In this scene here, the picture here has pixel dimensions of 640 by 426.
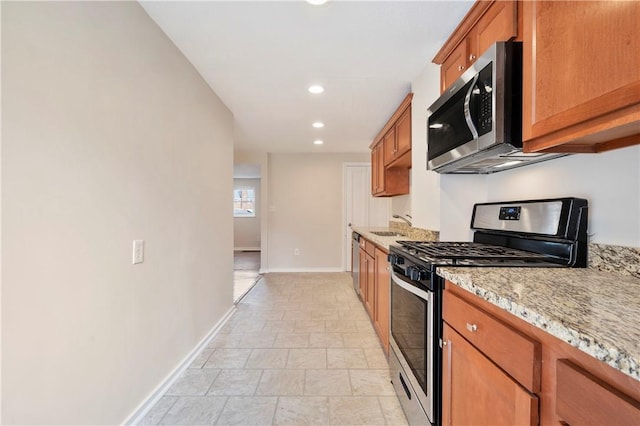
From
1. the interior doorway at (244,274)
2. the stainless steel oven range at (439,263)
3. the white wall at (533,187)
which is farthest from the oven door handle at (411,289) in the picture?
the interior doorway at (244,274)

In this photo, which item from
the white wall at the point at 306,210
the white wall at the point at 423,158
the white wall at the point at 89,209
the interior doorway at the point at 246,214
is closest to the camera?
the white wall at the point at 89,209

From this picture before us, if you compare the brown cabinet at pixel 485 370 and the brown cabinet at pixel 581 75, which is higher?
the brown cabinet at pixel 581 75

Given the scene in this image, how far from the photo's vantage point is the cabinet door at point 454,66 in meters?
1.73

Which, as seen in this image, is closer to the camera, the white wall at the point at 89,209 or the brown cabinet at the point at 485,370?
the brown cabinet at the point at 485,370

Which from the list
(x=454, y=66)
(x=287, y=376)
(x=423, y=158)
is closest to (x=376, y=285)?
(x=287, y=376)

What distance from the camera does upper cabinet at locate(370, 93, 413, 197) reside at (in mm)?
2929

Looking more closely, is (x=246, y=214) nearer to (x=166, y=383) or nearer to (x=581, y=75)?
(x=166, y=383)

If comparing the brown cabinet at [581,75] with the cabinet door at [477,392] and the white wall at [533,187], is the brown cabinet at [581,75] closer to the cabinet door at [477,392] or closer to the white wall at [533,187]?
the white wall at [533,187]

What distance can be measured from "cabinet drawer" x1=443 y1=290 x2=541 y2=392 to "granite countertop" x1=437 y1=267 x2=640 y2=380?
0.07m

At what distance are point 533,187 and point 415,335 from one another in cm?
103

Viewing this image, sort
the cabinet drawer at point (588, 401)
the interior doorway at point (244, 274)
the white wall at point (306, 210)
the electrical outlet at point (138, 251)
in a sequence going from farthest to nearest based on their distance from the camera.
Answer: the white wall at point (306, 210) < the interior doorway at point (244, 274) < the electrical outlet at point (138, 251) < the cabinet drawer at point (588, 401)

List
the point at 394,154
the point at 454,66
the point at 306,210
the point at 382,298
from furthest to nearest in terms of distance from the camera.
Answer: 1. the point at 306,210
2. the point at 394,154
3. the point at 382,298
4. the point at 454,66

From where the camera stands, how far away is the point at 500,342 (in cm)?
85

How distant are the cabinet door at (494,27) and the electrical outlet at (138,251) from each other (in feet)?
7.00
